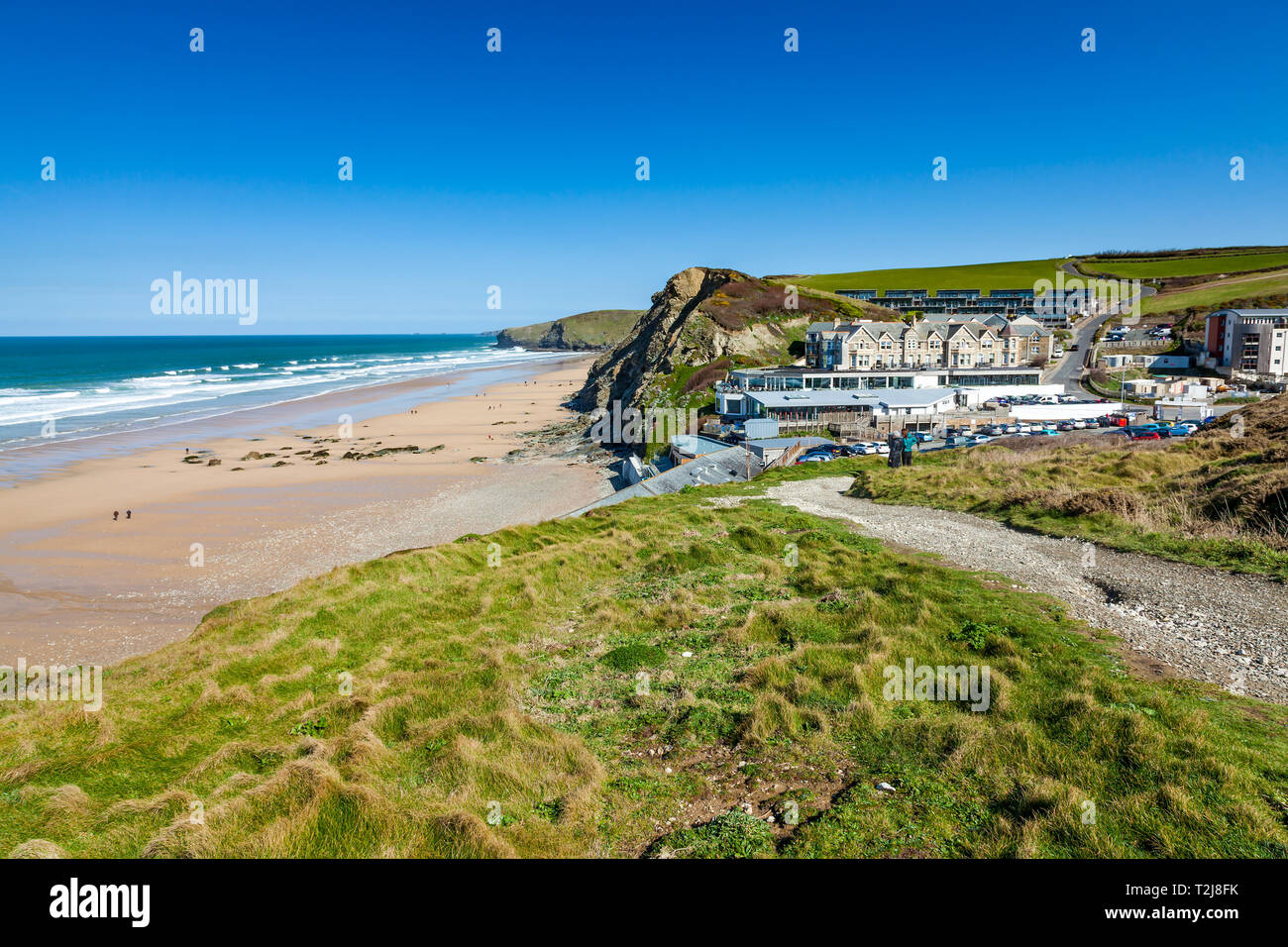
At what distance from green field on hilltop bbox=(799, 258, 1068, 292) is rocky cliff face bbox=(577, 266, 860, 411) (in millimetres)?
58801

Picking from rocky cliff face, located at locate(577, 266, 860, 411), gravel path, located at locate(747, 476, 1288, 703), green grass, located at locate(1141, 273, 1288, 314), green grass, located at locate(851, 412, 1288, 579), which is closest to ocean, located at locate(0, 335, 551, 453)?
rocky cliff face, located at locate(577, 266, 860, 411)

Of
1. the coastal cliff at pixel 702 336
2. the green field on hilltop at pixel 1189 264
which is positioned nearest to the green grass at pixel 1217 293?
the green field on hilltop at pixel 1189 264

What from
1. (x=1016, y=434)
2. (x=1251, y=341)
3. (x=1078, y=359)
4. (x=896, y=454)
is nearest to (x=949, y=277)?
(x=1078, y=359)

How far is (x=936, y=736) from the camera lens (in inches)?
350

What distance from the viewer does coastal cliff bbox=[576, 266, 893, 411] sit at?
6550 centimetres

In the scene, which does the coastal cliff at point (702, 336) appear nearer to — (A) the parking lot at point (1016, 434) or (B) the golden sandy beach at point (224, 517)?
(B) the golden sandy beach at point (224, 517)

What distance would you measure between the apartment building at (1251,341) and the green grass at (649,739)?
73645 millimetres

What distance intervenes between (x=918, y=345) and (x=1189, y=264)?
404ft

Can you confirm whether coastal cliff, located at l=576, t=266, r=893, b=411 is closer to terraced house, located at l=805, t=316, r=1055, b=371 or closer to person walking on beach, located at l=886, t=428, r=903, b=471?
terraced house, located at l=805, t=316, r=1055, b=371

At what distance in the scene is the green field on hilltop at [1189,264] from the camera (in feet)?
449

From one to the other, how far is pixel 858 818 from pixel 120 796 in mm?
9449

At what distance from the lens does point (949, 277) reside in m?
165

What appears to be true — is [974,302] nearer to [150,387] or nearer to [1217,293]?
[1217,293]

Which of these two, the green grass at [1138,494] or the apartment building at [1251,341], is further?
the apartment building at [1251,341]
